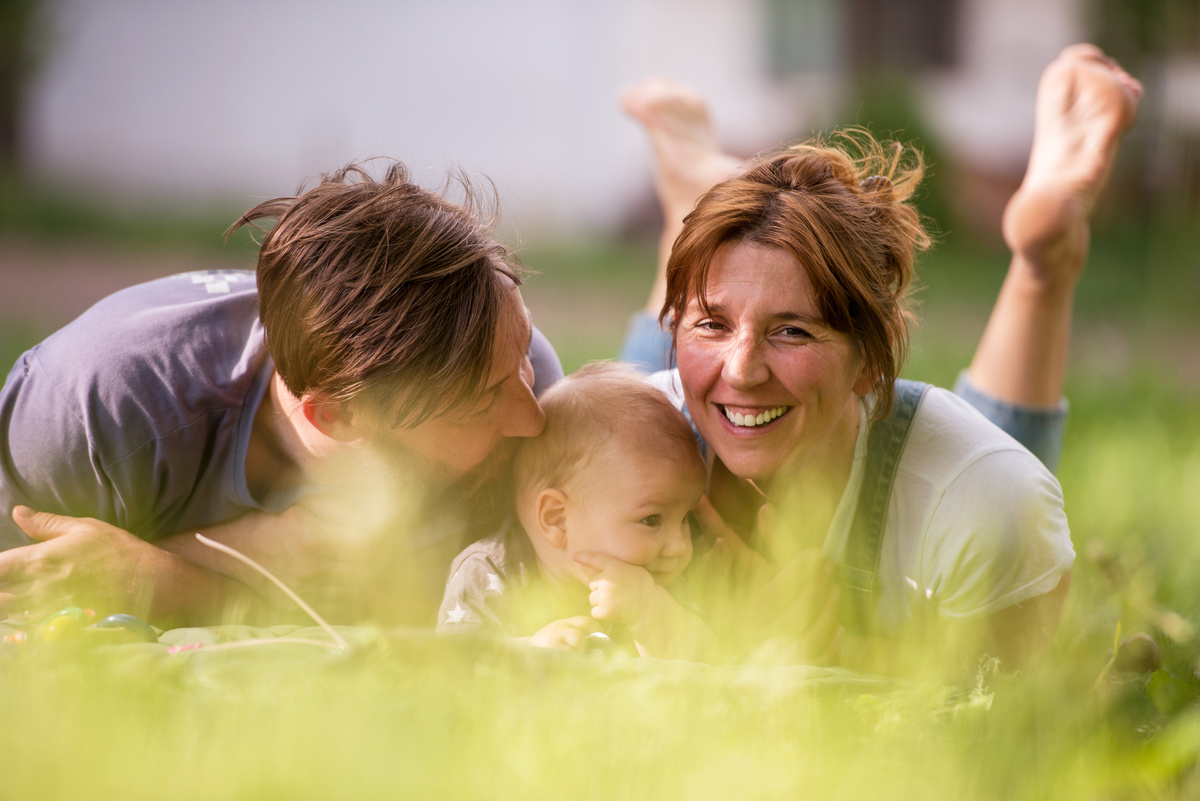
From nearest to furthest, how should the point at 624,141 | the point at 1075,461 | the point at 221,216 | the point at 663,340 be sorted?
the point at 663,340 → the point at 1075,461 → the point at 221,216 → the point at 624,141

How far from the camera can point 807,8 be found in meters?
14.4

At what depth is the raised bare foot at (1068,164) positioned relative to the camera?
9.34 ft

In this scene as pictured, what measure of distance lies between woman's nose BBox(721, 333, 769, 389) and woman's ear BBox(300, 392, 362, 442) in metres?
0.79

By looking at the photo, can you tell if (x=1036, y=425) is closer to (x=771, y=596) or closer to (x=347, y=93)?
(x=771, y=596)

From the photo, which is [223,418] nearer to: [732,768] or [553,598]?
[553,598]

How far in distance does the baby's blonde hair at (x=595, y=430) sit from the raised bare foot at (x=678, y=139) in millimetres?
1207

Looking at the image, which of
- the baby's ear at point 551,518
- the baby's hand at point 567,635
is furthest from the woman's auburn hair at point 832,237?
the baby's hand at point 567,635

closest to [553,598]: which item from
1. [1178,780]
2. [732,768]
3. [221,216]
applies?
[732,768]

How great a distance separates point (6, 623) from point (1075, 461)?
349 centimetres

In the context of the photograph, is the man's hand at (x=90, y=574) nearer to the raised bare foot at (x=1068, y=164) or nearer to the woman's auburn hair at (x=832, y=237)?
the woman's auburn hair at (x=832, y=237)

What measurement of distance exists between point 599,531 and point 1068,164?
1.82 metres

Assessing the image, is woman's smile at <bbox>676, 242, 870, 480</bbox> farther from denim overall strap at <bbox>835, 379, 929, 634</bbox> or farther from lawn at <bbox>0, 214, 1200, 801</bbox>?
lawn at <bbox>0, 214, 1200, 801</bbox>

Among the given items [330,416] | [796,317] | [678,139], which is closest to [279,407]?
[330,416]

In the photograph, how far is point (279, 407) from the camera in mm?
2346
